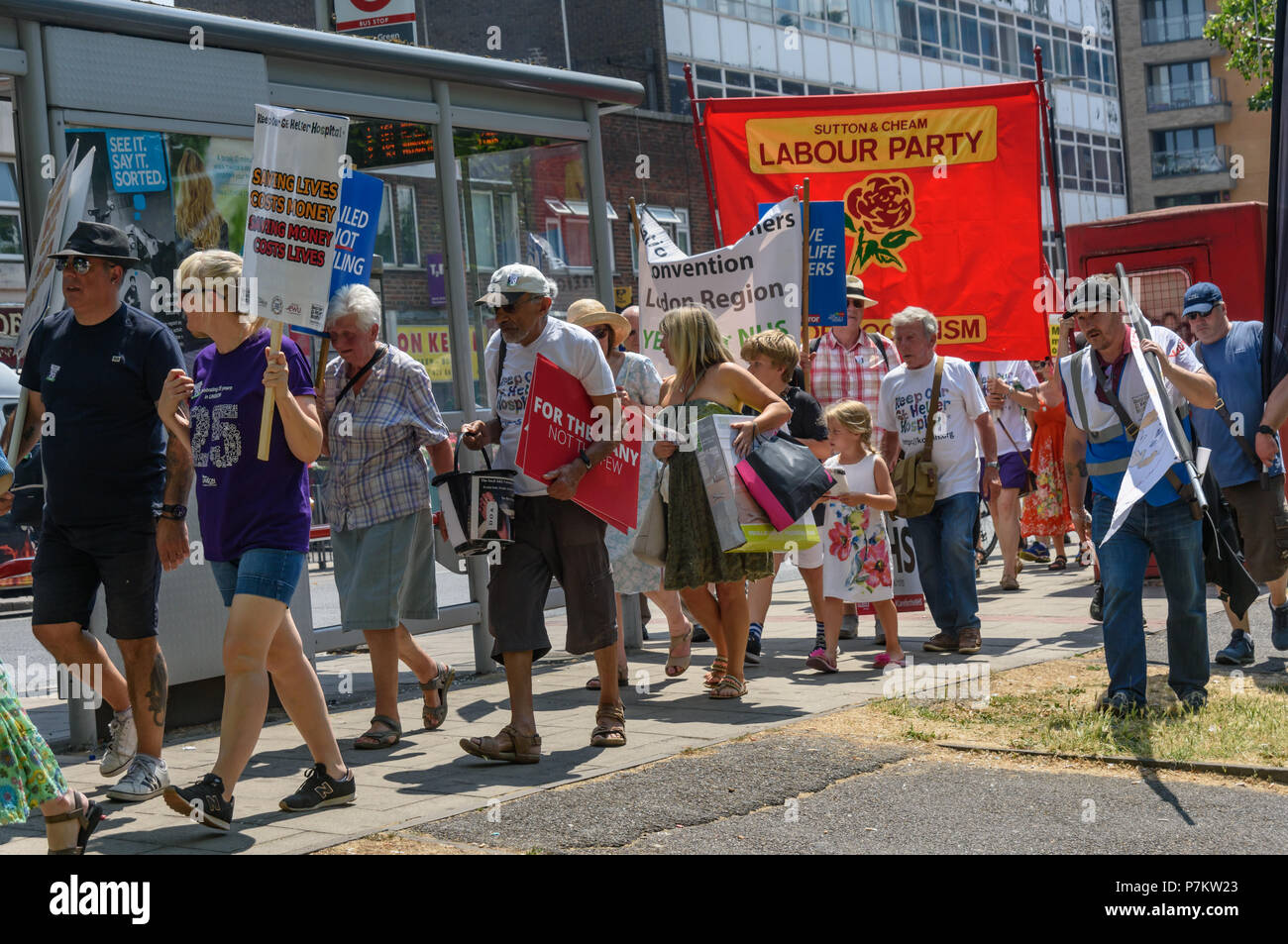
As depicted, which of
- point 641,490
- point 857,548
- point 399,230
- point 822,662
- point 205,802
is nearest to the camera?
point 205,802

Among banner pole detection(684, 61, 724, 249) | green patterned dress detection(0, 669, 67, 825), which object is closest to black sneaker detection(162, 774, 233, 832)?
green patterned dress detection(0, 669, 67, 825)

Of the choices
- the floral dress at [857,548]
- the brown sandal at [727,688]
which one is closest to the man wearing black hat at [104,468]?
the brown sandal at [727,688]

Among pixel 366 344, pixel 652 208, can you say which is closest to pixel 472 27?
pixel 652 208

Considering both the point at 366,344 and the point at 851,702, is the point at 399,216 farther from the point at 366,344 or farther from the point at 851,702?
the point at 851,702

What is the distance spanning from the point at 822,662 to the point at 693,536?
137cm

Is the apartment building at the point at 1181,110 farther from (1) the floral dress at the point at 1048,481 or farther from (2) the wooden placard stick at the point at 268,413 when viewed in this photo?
(2) the wooden placard stick at the point at 268,413

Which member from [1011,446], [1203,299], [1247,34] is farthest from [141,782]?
[1247,34]

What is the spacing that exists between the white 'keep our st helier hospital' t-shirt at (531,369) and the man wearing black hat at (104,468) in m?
1.37

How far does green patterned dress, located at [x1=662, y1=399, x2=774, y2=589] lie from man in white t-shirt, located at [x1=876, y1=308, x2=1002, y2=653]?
1.87 meters

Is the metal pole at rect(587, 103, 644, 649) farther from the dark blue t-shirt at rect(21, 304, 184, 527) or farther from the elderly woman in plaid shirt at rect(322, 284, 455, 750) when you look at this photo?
the dark blue t-shirt at rect(21, 304, 184, 527)

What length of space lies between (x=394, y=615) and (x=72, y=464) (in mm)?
1542

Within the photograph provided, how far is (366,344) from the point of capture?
6863 mm

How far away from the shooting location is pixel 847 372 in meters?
10.0

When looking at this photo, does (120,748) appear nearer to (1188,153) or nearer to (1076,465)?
(1076,465)
